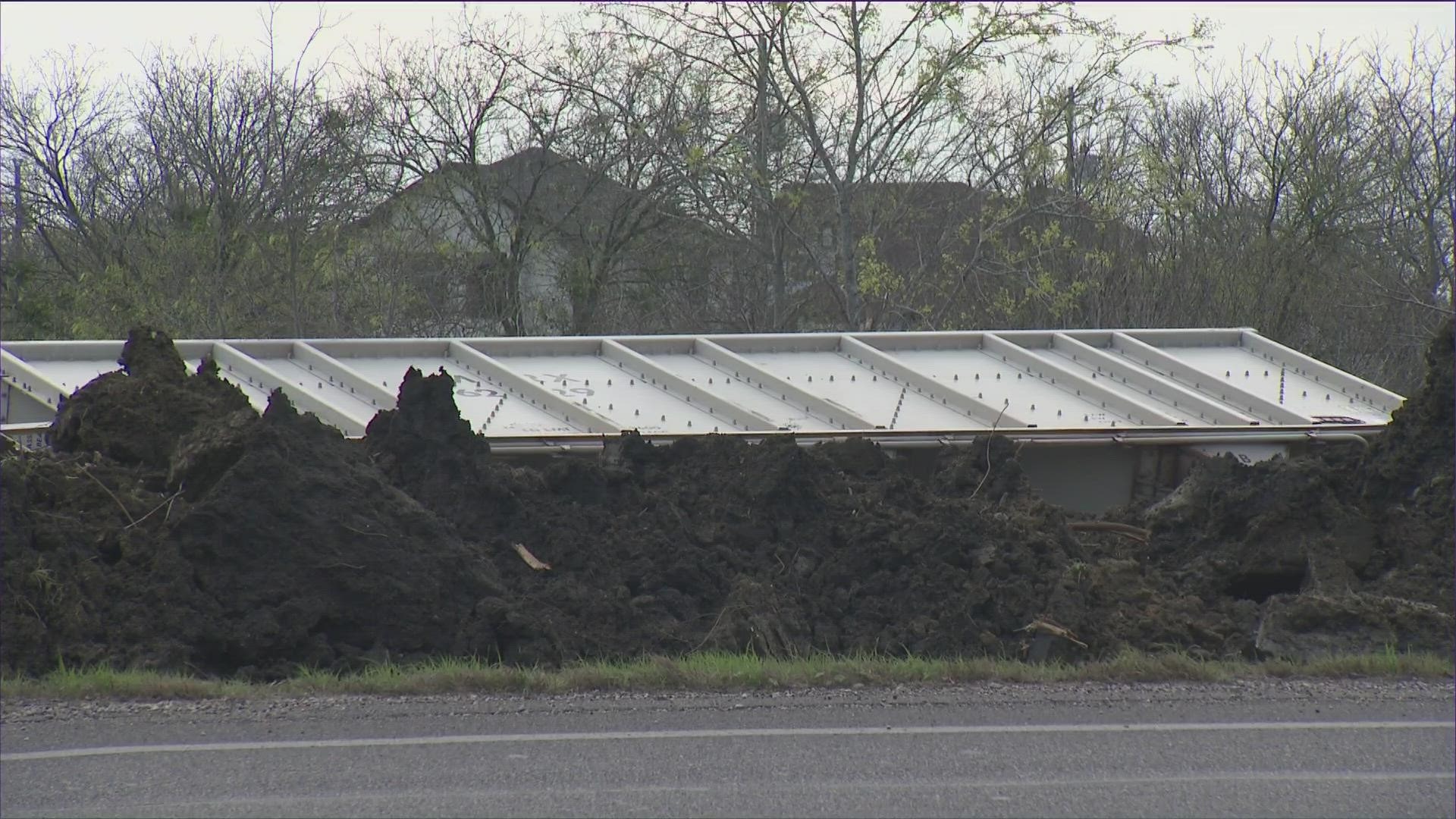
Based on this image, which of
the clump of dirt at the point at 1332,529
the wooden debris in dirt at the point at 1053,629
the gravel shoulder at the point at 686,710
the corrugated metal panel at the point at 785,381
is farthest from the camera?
the corrugated metal panel at the point at 785,381

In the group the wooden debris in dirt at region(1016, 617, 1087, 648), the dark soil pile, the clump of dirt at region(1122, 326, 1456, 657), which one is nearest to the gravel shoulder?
the wooden debris in dirt at region(1016, 617, 1087, 648)

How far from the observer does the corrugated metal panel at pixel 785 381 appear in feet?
32.3

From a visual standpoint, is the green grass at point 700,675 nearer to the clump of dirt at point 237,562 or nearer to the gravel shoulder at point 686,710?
the gravel shoulder at point 686,710

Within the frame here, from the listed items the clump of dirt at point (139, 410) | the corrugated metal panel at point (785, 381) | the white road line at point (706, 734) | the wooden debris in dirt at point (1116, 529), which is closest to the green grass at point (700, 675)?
the white road line at point (706, 734)

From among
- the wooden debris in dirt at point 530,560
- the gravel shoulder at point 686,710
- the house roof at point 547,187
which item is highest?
the house roof at point 547,187

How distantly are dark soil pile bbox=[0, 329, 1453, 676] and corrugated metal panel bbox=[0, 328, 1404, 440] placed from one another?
816 mm

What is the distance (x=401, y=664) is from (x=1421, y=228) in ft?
63.2

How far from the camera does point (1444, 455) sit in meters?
8.62

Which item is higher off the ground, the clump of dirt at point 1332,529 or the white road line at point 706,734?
the clump of dirt at point 1332,529

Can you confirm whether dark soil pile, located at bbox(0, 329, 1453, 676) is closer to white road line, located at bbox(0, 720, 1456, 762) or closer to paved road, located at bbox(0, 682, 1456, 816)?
paved road, located at bbox(0, 682, 1456, 816)

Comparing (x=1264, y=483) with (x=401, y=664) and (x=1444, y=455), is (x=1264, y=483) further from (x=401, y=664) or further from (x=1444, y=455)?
(x=401, y=664)

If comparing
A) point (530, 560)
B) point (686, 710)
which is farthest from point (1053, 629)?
point (530, 560)

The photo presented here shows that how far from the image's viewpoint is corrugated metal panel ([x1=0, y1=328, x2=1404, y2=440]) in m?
9.84

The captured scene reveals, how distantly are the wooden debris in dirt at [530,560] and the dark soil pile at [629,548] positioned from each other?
20 mm
